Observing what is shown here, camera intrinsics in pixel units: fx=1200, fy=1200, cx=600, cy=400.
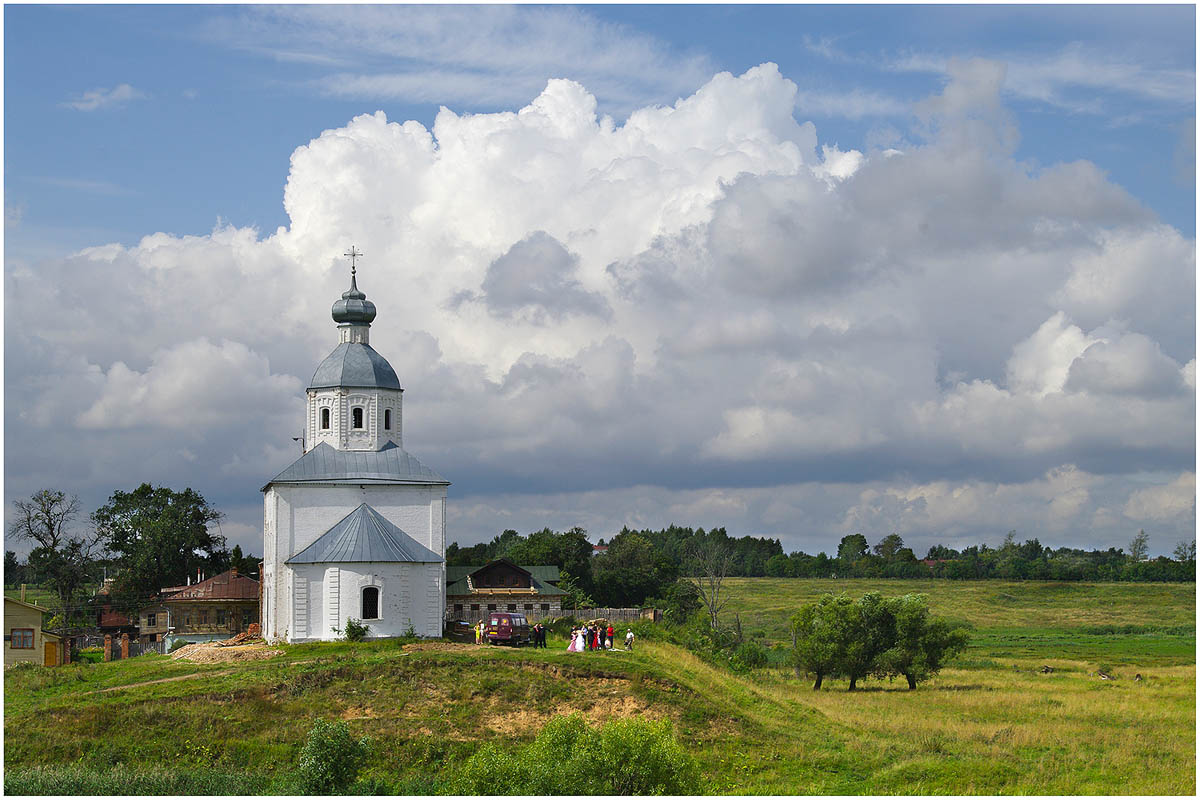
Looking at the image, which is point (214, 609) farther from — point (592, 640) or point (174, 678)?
point (592, 640)

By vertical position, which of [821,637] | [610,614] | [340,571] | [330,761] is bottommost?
[610,614]

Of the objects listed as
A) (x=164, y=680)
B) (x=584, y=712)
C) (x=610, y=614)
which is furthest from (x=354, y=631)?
(x=610, y=614)

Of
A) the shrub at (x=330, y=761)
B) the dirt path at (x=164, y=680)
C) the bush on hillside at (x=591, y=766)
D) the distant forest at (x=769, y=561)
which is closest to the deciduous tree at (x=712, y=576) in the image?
the distant forest at (x=769, y=561)

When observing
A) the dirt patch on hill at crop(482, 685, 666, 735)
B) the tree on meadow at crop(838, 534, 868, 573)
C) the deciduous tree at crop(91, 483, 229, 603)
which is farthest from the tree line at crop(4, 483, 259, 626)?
the tree on meadow at crop(838, 534, 868, 573)

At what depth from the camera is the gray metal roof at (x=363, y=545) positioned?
4231cm

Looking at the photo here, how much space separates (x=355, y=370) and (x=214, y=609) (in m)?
19.8

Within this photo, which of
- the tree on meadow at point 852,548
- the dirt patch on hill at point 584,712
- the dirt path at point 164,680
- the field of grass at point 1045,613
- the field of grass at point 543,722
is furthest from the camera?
the tree on meadow at point 852,548

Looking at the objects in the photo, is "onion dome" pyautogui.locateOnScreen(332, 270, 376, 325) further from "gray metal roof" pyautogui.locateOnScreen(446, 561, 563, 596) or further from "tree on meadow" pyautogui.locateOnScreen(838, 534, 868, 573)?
"tree on meadow" pyautogui.locateOnScreen(838, 534, 868, 573)

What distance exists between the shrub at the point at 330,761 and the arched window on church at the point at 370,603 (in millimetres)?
15560

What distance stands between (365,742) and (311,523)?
19670 mm

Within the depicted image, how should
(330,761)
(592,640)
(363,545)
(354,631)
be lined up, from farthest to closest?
(363,545), (592,640), (354,631), (330,761)

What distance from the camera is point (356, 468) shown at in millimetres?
47188

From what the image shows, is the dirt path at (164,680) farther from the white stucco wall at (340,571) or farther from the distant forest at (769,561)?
the distant forest at (769,561)

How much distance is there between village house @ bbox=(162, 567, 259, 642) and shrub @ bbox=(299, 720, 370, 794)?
35968mm
